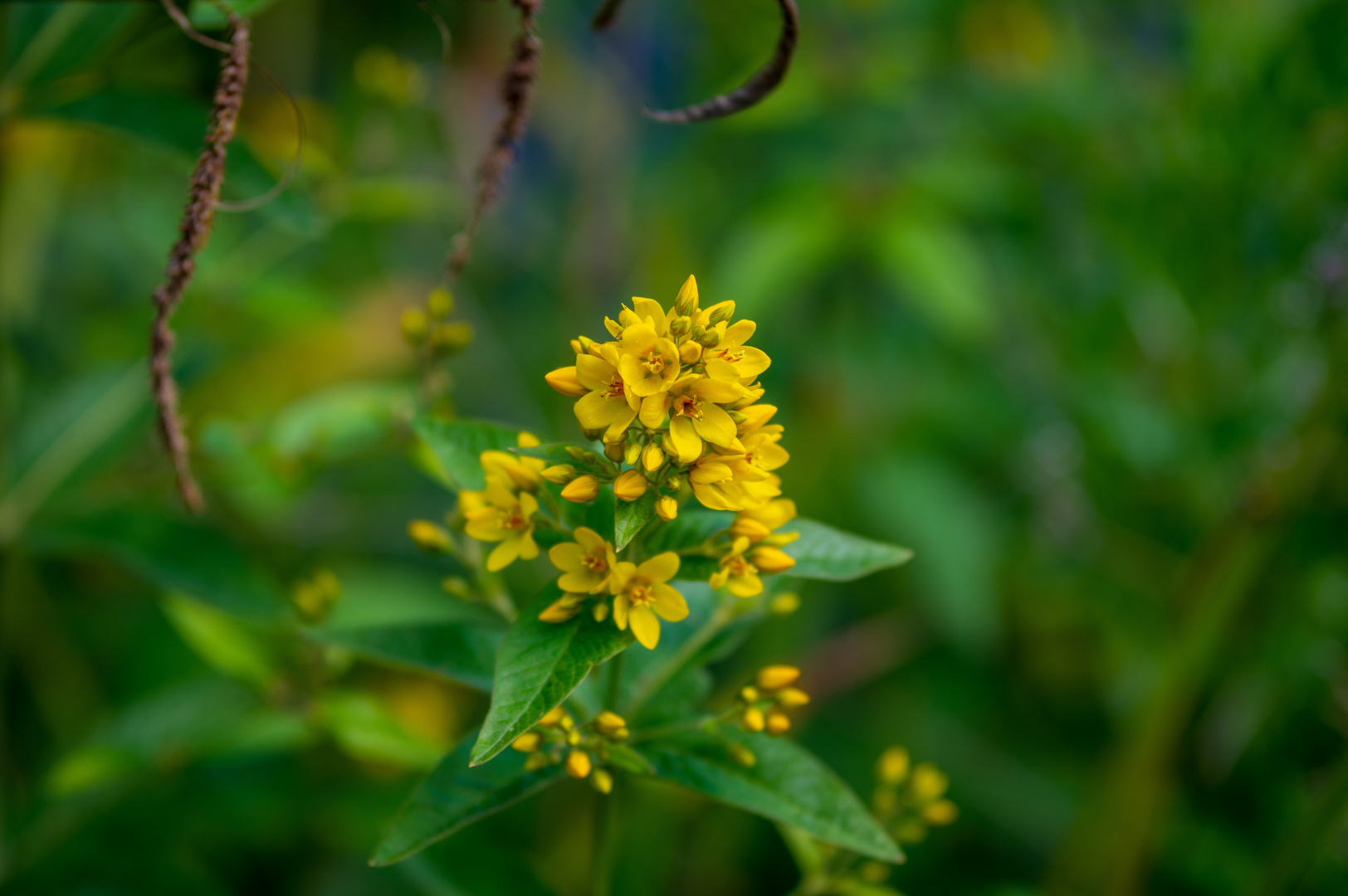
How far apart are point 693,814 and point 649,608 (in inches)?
47.4

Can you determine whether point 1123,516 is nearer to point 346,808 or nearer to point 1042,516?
point 1042,516

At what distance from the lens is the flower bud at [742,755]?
690 mm

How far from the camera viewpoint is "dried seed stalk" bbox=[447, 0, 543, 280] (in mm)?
699

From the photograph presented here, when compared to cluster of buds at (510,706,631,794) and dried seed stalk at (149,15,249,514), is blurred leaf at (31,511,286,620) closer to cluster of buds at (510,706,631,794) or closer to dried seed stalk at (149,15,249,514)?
dried seed stalk at (149,15,249,514)

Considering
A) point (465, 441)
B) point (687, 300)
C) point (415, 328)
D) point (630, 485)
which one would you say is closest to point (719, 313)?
point (687, 300)

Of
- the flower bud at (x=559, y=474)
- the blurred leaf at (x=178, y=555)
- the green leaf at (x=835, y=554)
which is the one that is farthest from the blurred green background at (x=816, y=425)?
the green leaf at (x=835, y=554)

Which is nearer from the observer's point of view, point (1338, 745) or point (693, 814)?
point (1338, 745)

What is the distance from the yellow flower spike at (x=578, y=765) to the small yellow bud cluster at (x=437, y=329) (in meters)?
0.39

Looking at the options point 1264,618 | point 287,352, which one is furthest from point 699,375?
point 287,352

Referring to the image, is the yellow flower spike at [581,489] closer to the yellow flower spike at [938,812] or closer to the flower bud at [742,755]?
the flower bud at [742,755]

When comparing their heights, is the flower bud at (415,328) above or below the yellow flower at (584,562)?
above

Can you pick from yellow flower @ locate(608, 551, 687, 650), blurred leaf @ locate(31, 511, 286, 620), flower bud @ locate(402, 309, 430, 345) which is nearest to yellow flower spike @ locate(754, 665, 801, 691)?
yellow flower @ locate(608, 551, 687, 650)

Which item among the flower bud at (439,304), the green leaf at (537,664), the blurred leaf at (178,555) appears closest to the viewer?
Result: the green leaf at (537,664)

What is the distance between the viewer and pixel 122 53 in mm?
889
